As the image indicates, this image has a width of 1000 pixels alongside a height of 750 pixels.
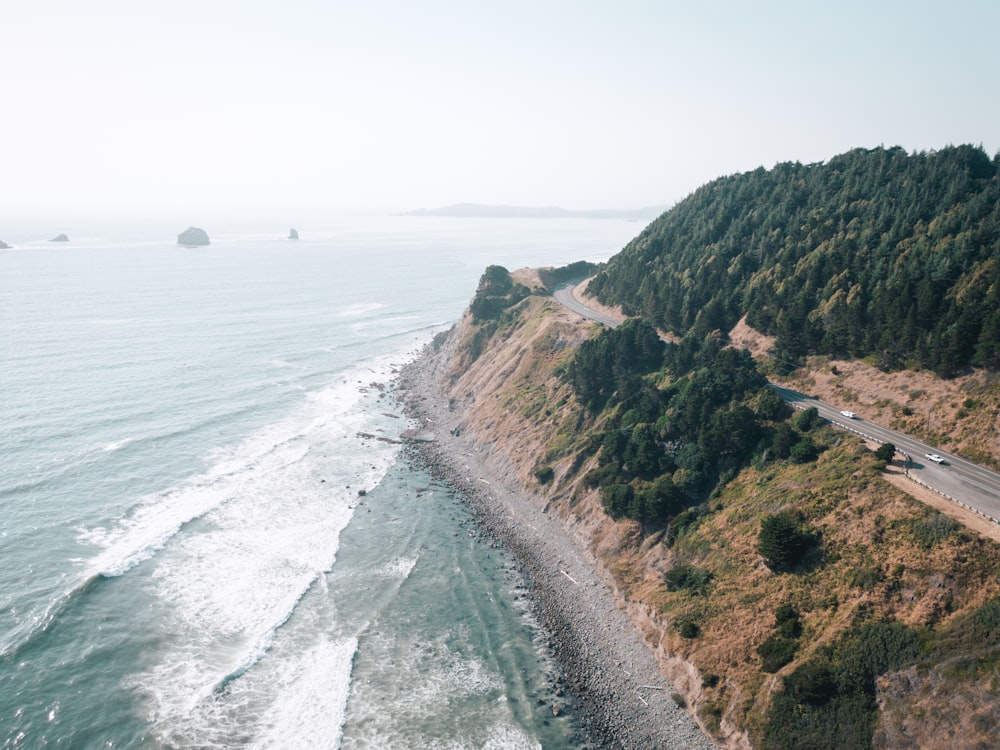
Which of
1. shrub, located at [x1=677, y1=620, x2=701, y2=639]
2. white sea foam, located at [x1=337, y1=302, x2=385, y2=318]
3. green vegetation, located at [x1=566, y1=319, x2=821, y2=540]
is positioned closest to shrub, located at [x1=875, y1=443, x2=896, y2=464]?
green vegetation, located at [x1=566, y1=319, x2=821, y2=540]

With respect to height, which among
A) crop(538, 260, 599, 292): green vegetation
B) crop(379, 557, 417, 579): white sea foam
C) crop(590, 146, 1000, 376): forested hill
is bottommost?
crop(379, 557, 417, 579): white sea foam

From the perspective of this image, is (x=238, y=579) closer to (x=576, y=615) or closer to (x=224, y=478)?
(x=224, y=478)

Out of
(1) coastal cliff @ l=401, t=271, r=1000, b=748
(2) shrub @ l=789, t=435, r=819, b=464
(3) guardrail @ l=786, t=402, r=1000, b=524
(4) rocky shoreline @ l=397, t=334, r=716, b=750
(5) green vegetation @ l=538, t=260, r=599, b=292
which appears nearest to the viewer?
(1) coastal cliff @ l=401, t=271, r=1000, b=748

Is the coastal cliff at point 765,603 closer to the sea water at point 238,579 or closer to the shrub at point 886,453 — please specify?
the shrub at point 886,453

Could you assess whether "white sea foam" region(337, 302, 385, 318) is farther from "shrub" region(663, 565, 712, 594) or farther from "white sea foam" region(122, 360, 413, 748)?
"shrub" region(663, 565, 712, 594)

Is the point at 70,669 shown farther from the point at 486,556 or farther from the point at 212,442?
the point at 212,442

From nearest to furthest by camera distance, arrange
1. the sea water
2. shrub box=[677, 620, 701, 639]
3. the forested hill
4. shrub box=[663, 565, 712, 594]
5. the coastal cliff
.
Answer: the coastal cliff → the sea water → shrub box=[677, 620, 701, 639] → shrub box=[663, 565, 712, 594] → the forested hill

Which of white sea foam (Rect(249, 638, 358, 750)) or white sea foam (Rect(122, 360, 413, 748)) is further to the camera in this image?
white sea foam (Rect(122, 360, 413, 748))

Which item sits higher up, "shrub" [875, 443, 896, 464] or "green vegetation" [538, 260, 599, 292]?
"green vegetation" [538, 260, 599, 292]
